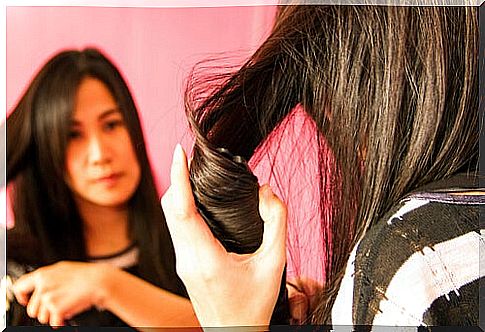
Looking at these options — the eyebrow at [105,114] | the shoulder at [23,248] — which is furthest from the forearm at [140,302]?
the eyebrow at [105,114]

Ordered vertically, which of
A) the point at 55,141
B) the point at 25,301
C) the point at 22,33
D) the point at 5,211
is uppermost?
the point at 22,33

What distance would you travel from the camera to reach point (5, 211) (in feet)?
3.79

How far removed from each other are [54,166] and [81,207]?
0.07 meters

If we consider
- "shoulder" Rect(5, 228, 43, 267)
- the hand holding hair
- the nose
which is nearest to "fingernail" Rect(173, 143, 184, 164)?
the hand holding hair

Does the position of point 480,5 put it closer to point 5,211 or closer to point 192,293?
point 192,293

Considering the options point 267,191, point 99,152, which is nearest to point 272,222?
point 267,191

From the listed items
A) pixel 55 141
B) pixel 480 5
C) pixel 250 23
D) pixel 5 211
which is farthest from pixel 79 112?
pixel 480 5

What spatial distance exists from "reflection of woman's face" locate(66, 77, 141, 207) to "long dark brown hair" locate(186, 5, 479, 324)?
98mm

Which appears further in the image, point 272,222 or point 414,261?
point 272,222

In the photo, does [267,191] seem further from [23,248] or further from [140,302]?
[23,248]

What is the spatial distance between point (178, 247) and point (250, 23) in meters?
0.34

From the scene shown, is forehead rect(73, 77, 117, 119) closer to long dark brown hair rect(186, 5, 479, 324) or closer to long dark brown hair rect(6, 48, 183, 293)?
long dark brown hair rect(6, 48, 183, 293)

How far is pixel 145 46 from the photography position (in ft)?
3.81

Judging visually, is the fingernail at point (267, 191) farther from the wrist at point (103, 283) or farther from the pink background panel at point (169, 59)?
the wrist at point (103, 283)
